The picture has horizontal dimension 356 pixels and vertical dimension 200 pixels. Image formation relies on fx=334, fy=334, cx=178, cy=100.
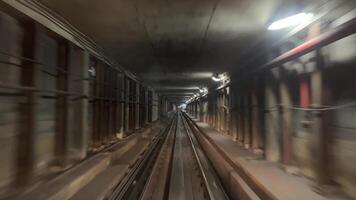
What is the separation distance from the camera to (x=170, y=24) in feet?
18.9

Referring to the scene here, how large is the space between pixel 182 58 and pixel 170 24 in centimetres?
357

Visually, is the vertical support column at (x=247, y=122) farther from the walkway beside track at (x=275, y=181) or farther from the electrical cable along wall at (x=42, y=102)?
the electrical cable along wall at (x=42, y=102)

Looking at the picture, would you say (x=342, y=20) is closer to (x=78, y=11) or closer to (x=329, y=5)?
(x=329, y=5)

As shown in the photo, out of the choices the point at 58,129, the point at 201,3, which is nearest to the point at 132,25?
the point at 201,3

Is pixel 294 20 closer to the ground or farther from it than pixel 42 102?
farther from it

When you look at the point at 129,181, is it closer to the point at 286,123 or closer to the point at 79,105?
the point at 79,105

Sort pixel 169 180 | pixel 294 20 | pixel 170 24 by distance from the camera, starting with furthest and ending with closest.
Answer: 1. pixel 169 180
2. pixel 170 24
3. pixel 294 20

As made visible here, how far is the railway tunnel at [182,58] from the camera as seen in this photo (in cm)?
428

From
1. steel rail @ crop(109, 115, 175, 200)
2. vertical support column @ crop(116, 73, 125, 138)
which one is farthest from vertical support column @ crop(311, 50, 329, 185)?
vertical support column @ crop(116, 73, 125, 138)

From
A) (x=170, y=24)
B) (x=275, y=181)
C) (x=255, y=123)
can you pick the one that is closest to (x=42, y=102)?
(x=170, y=24)

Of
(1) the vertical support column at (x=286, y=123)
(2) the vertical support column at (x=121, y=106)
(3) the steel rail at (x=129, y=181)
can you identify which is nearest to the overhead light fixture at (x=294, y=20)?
(1) the vertical support column at (x=286, y=123)

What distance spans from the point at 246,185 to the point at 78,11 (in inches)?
153

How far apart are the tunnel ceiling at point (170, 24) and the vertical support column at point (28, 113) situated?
1.93ft

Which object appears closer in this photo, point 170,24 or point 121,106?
point 170,24
